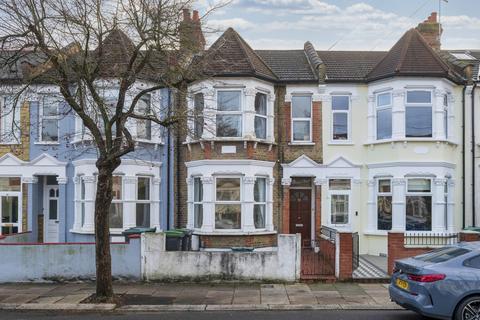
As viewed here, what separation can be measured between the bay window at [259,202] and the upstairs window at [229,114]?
77.0 inches

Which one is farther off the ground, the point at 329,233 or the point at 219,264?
the point at 329,233

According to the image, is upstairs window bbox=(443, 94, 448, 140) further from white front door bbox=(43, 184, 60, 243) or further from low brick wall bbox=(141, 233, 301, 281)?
white front door bbox=(43, 184, 60, 243)

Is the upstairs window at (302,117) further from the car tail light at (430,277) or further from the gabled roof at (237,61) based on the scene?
the car tail light at (430,277)

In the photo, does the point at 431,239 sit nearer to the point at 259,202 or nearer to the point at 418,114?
the point at 418,114

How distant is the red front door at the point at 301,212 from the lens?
19891 mm

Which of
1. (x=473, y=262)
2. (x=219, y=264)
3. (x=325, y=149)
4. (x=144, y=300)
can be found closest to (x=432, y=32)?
(x=325, y=149)

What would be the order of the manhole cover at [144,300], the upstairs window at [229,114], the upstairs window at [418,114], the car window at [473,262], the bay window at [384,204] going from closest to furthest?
the car window at [473,262], the manhole cover at [144,300], the upstairs window at [229,114], the upstairs window at [418,114], the bay window at [384,204]

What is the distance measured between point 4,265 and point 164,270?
4.24 m

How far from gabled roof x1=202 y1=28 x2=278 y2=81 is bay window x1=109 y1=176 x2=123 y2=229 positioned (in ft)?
17.1

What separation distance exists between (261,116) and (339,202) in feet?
14.5

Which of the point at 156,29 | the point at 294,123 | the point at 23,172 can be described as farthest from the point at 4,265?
the point at 294,123

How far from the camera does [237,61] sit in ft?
59.6

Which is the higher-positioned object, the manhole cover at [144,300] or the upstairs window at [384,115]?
the upstairs window at [384,115]

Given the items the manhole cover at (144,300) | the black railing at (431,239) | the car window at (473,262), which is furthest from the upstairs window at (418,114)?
the manhole cover at (144,300)
